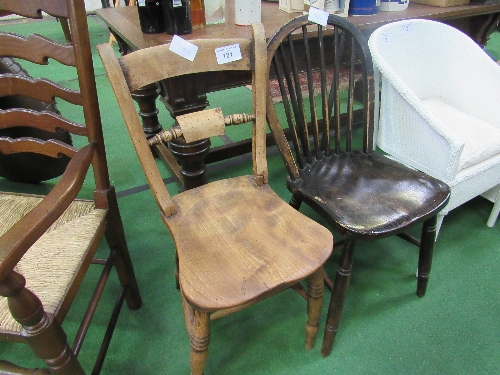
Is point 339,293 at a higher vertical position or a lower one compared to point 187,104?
lower

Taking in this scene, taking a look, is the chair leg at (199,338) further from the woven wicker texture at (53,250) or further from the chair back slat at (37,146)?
the chair back slat at (37,146)

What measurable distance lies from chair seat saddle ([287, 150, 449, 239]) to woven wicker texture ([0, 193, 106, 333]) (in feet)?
1.97

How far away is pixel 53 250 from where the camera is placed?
0.86m

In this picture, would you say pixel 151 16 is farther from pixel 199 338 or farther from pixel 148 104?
pixel 199 338

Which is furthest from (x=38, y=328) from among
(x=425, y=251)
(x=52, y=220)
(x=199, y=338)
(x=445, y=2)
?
(x=445, y=2)

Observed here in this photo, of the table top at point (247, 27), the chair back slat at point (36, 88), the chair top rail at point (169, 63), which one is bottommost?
the chair back slat at point (36, 88)

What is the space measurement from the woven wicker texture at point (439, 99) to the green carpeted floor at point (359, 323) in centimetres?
28

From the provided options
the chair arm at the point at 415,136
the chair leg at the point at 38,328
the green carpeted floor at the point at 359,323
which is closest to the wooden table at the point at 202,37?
the chair arm at the point at 415,136

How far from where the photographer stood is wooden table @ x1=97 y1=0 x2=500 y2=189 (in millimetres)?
1137

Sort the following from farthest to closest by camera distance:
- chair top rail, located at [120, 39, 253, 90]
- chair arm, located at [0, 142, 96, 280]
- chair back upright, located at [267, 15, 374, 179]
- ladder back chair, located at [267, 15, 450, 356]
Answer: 1. chair back upright, located at [267, 15, 374, 179]
2. ladder back chair, located at [267, 15, 450, 356]
3. chair top rail, located at [120, 39, 253, 90]
4. chair arm, located at [0, 142, 96, 280]

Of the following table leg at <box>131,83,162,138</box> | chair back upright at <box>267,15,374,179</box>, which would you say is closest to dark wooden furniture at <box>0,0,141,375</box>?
chair back upright at <box>267,15,374,179</box>

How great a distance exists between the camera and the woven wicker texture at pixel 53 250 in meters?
0.75

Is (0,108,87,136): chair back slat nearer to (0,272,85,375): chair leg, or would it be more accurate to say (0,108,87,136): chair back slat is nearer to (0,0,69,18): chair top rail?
(0,0,69,18): chair top rail

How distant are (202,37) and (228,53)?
0.93ft
